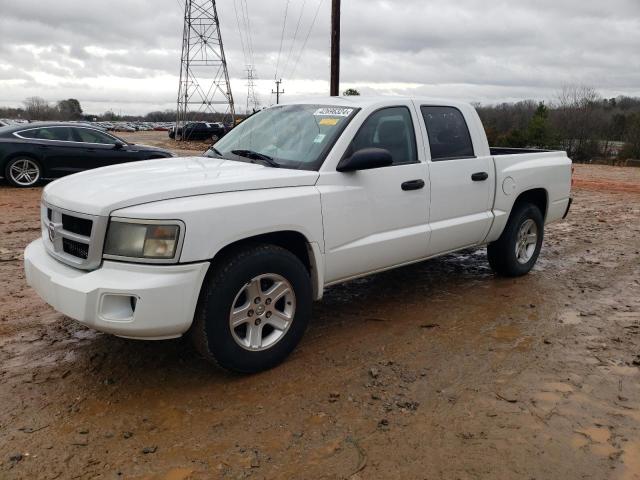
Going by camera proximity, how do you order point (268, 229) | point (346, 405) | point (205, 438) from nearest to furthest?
point (205, 438), point (346, 405), point (268, 229)

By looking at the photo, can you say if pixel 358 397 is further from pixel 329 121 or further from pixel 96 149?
pixel 96 149

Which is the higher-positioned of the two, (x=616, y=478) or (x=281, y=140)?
(x=281, y=140)

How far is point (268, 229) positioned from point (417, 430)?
1.48m

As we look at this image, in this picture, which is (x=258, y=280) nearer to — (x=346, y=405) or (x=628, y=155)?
(x=346, y=405)

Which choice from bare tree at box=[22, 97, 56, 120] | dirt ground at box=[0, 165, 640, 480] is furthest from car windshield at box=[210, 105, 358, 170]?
bare tree at box=[22, 97, 56, 120]

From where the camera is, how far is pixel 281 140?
176 inches

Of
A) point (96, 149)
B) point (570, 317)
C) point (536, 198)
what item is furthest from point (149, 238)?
point (96, 149)

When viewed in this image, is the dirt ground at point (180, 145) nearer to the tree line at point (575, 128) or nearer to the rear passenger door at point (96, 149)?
the rear passenger door at point (96, 149)

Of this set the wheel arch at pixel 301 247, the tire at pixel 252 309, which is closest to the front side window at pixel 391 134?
the wheel arch at pixel 301 247

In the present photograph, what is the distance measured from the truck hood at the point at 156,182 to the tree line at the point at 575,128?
161ft

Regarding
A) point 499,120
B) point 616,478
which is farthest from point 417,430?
point 499,120

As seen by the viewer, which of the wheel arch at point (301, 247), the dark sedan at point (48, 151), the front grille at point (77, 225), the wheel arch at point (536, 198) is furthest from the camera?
the dark sedan at point (48, 151)

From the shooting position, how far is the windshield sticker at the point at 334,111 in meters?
4.41

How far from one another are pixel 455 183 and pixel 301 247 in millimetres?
1718
